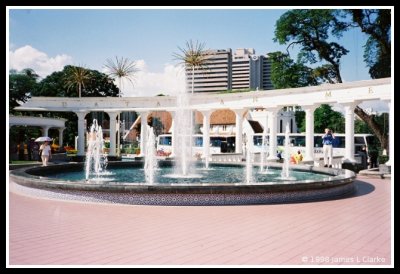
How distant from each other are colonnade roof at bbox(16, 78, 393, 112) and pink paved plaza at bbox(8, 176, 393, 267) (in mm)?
9609

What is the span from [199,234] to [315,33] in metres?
30.0

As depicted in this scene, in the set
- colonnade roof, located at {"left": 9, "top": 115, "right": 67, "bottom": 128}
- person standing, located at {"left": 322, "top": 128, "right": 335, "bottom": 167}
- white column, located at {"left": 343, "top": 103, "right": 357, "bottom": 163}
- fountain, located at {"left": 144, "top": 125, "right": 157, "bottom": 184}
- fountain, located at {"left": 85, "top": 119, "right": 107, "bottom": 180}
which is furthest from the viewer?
colonnade roof, located at {"left": 9, "top": 115, "right": 67, "bottom": 128}

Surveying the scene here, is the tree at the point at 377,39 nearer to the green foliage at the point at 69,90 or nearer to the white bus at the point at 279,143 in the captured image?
the white bus at the point at 279,143

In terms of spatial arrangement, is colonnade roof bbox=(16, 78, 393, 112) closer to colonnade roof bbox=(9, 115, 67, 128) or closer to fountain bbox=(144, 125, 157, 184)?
colonnade roof bbox=(9, 115, 67, 128)

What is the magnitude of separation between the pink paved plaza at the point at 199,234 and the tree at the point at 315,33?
24.6m

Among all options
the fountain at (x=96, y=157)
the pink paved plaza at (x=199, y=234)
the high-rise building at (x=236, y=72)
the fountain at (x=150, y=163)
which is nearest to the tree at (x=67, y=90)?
the fountain at (x=96, y=157)

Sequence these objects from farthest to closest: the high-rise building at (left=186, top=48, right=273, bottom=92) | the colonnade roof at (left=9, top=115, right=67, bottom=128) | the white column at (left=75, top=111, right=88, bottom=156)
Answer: the high-rise building at (left=186, top=48, right=273, bottom=92) → the colonnade roof at (left=9, top=115, right=67, bottom=128) → the white column at (left=75, top=111, right=88, bottom=156)

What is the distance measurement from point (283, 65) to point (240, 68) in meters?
128

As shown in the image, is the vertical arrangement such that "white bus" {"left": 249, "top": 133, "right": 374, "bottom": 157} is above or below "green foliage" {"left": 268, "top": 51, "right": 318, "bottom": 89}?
below

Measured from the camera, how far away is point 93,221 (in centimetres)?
954

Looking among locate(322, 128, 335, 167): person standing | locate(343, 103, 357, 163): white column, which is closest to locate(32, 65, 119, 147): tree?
locate(343, 103, 357, 163): white column

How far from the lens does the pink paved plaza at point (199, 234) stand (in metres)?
6.83

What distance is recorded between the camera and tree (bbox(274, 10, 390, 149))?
33.3 m
